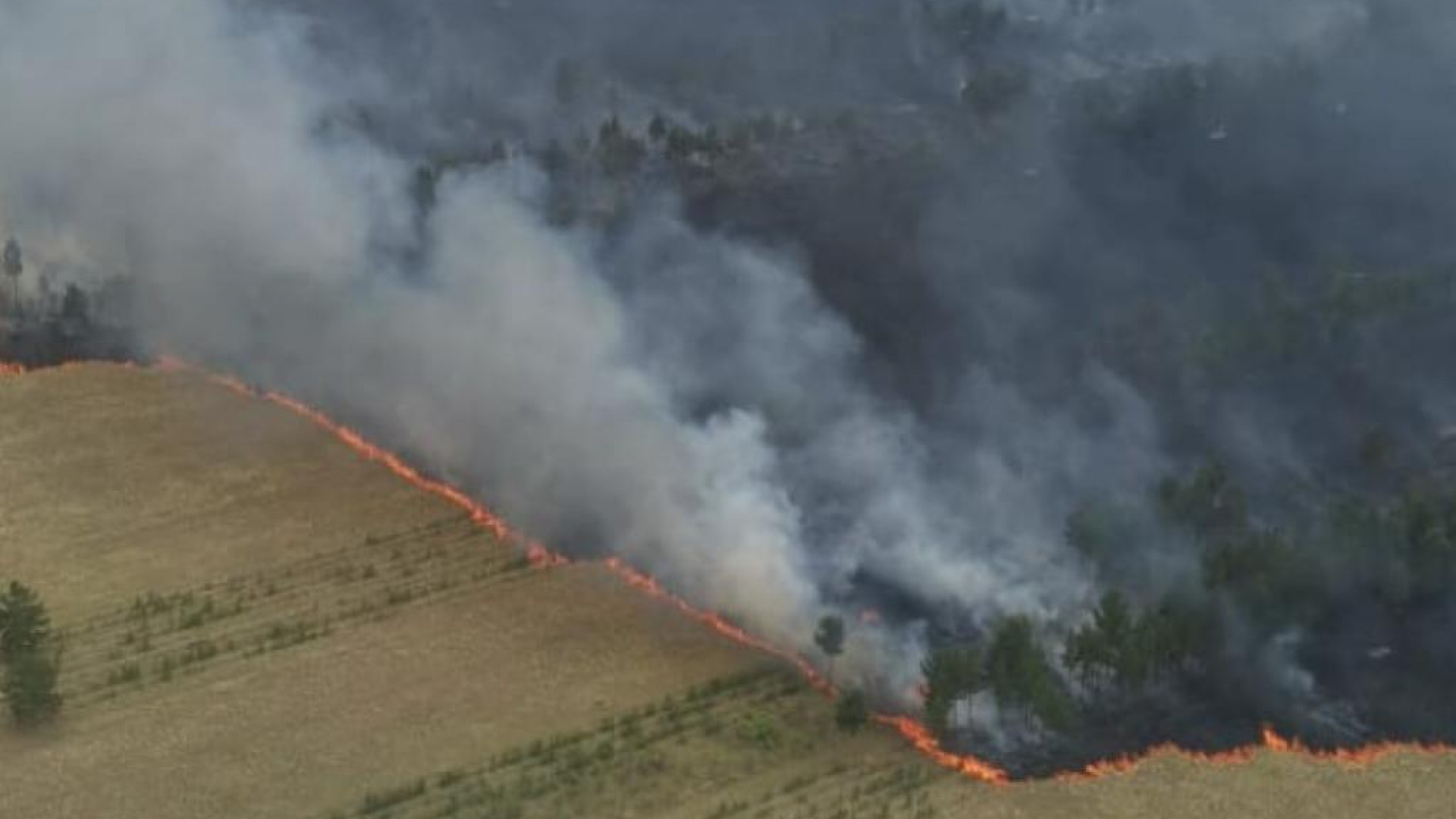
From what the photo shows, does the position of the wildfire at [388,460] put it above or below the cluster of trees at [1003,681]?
above

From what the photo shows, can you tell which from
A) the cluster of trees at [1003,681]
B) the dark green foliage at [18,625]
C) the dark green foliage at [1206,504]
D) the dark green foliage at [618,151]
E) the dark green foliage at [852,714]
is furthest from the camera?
the dark green foliage at [618,151]

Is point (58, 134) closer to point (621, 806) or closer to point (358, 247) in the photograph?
point (358, 247)

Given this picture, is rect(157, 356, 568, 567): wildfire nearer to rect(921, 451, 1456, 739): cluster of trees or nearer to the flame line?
the flame line

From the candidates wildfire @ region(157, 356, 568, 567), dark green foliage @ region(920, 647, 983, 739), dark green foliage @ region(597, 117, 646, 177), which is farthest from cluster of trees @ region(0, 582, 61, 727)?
dark green foliage @ region(597, 117, 646, 177)

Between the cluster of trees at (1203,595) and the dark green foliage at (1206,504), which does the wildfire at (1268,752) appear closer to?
the cluster of trees at (1203,595)

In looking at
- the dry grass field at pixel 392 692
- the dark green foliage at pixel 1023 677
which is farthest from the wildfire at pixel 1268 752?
the dark green foliage at pixel 1023 677

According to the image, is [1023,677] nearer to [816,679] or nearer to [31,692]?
[816,679]

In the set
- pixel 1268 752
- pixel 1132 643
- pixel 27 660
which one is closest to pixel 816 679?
pixel 1132 643
